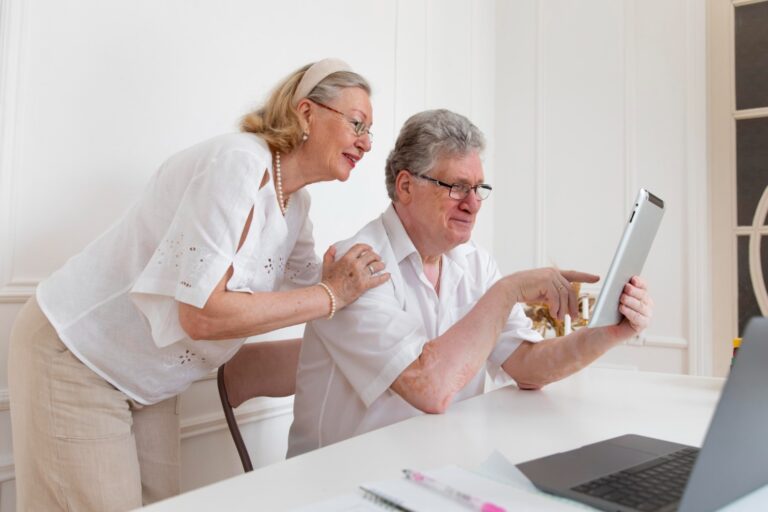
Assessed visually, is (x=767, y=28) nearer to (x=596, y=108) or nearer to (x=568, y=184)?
(x=596, y=108)

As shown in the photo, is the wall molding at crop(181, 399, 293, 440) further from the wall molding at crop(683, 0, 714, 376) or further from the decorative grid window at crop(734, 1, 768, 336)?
the decorative grid window at crop(734, 1, 768, 336)

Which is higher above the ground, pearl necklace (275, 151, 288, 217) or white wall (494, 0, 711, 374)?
white wall (494, 0, 711, 374)

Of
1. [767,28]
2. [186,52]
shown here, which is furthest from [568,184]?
[186,52]

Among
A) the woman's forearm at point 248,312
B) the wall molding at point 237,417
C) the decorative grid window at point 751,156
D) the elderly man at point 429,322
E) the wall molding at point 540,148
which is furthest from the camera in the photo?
the wall molding at point 540,148

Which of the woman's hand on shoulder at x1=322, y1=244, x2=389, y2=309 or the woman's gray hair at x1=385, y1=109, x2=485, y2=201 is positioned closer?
the woman's hand on shoulder at x1=322, y1=244, x2=389, y2=309

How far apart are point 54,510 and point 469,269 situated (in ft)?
3.91

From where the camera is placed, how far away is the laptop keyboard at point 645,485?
2.54ft

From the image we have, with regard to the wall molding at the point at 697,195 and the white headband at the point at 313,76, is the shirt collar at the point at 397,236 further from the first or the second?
the wall molding at the point at 697,195

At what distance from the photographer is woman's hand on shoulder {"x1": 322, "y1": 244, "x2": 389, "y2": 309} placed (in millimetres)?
1456

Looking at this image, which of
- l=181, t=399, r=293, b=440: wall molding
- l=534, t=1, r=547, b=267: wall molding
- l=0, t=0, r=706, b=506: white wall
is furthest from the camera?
l=534, t=1, r=547, b=267: wall molding

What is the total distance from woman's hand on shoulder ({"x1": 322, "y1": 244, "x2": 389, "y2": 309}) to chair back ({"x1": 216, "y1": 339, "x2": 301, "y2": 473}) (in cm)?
37

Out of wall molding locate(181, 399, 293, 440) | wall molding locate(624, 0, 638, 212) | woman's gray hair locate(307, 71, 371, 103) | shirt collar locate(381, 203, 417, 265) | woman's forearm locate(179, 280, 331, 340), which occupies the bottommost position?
wall molding locate(181, 399, 293, 440)

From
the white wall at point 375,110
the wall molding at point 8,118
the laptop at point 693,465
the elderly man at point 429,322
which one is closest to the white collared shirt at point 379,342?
the elderly man at point 429,322

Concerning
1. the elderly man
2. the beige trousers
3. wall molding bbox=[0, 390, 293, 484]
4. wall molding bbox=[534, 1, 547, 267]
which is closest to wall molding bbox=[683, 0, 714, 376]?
wall molding bbox=[534, 1, 547, 267]
